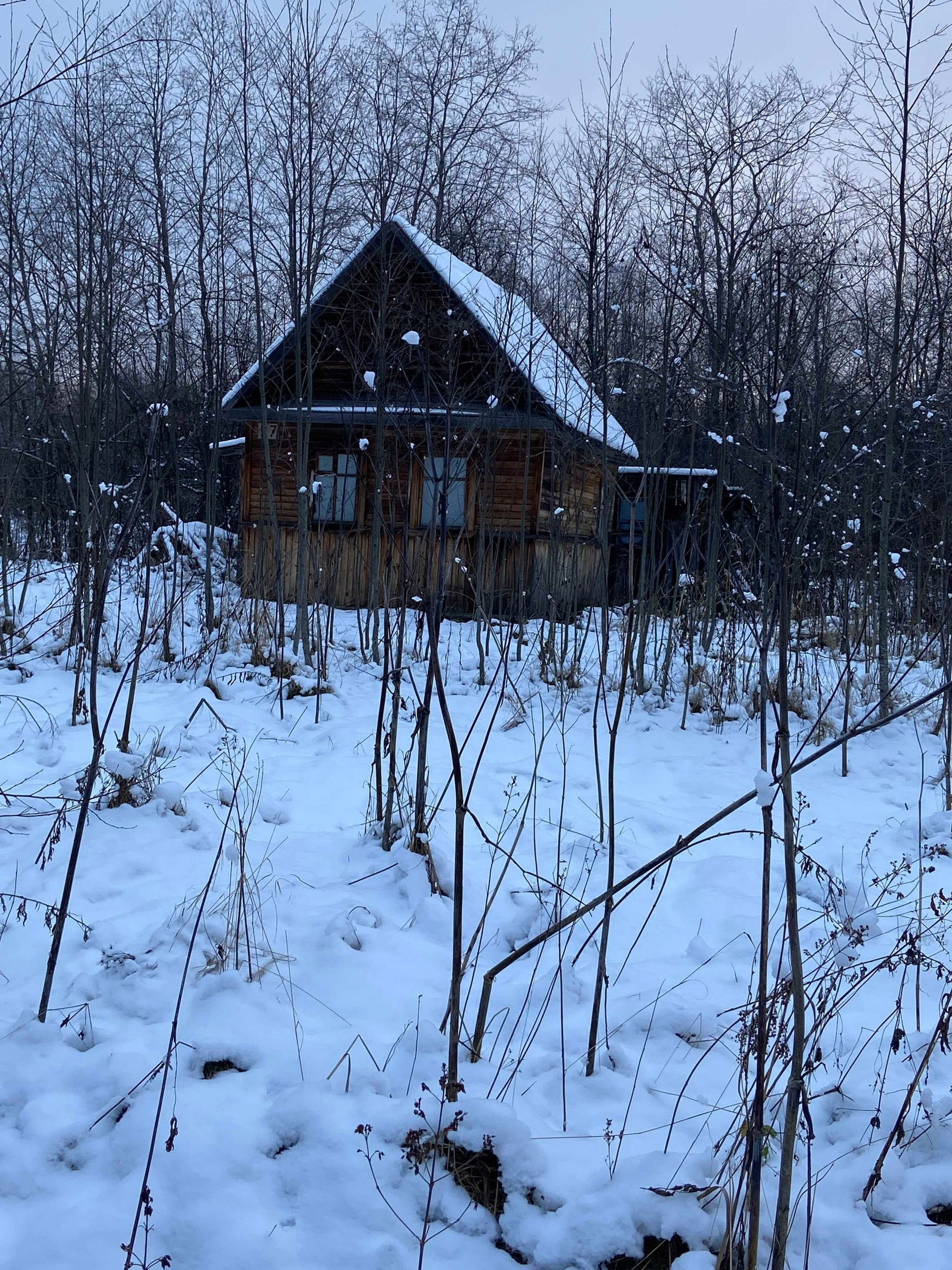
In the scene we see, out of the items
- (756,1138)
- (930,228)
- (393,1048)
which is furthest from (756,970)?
(930,228)

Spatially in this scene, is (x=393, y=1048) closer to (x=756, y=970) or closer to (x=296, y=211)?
(x=756, y=970)

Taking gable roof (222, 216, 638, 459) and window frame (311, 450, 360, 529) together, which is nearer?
gable roof (222, 216, 638, 459)

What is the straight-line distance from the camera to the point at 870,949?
127 inches

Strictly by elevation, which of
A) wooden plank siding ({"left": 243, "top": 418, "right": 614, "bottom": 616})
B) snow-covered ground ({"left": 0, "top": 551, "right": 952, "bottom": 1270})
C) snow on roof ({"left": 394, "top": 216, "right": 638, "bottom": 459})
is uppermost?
snow on roof ({"left": 394, "top": 216, "right": 638, "bottom": 459})

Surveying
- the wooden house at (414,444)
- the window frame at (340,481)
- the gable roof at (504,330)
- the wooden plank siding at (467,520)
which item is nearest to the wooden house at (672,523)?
the wooden house at (414,444)

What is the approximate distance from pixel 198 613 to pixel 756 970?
8.43m

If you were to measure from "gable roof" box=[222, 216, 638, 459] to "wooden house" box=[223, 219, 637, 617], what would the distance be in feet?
0.13

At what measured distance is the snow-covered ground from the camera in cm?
181

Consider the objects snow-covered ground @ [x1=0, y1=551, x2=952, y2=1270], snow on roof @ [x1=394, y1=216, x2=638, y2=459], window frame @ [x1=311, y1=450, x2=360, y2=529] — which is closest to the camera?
snow-covered ground @ [x1=0, y1=551, x2=952, y2=1270]

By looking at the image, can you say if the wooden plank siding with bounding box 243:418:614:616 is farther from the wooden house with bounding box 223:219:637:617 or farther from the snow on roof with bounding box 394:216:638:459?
the snow on roof with bounding box 394:216:638:459

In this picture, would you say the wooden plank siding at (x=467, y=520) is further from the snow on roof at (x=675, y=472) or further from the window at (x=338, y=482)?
the snow on roof at (x=675, y=472)

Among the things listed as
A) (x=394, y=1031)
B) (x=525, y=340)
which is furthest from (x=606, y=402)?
(x=394, y=1031)

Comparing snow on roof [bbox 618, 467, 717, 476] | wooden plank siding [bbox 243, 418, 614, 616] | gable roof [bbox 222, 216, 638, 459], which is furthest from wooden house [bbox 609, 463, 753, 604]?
gable roof [bbox 222, 216, 638, 459]

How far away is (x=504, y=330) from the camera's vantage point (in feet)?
28.6
